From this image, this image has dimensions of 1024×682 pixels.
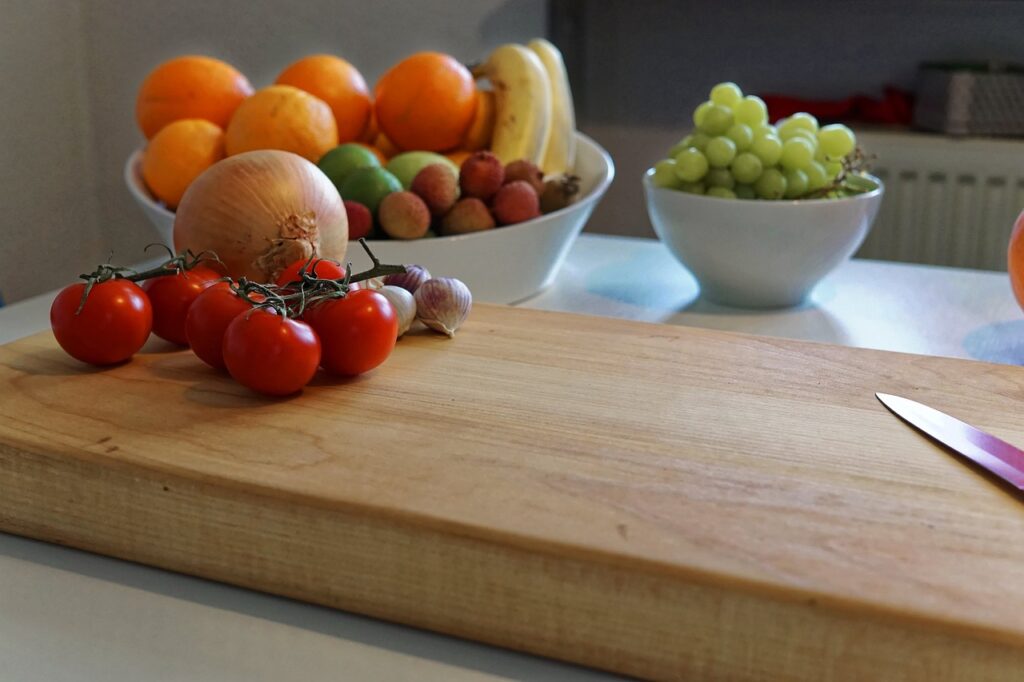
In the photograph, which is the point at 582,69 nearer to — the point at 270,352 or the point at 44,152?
the point at 44,152

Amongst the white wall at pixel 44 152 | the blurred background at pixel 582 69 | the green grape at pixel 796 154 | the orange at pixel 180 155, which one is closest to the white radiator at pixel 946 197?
the blurred background at pixel 582 69

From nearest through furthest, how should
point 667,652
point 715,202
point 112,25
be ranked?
point 667,652 < point 715,202 < point 112,25

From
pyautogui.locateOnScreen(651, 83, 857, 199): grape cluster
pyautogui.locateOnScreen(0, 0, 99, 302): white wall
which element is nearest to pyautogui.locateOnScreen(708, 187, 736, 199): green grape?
pyautogui.locateOnScreen(651, 83, 857, 199): grape cluster

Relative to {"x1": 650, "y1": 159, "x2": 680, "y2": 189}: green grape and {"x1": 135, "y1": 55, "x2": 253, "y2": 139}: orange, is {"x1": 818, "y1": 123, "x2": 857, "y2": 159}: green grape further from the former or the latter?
{"x1": 135, "y1": 55, "x2": 253, "y2": 139}: orange

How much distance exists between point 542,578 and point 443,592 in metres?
0.06

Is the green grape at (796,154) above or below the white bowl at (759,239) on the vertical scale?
above

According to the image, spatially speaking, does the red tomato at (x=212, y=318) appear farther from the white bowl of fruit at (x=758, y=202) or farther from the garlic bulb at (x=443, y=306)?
the white bowl of fruit at (x=758, y=202)

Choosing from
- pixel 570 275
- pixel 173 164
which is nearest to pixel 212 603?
pixel 173 164

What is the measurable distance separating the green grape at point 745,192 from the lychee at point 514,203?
219 millimetres

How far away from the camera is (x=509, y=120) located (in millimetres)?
1222

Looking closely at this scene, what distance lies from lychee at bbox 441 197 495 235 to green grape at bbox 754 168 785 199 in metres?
0.29

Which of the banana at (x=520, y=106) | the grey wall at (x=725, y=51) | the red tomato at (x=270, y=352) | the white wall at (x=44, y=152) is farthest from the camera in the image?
the grey wall at (x=725, y=51)

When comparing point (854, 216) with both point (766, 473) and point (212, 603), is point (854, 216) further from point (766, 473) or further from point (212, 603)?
point (212, 603)

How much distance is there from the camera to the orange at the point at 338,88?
1.18m
